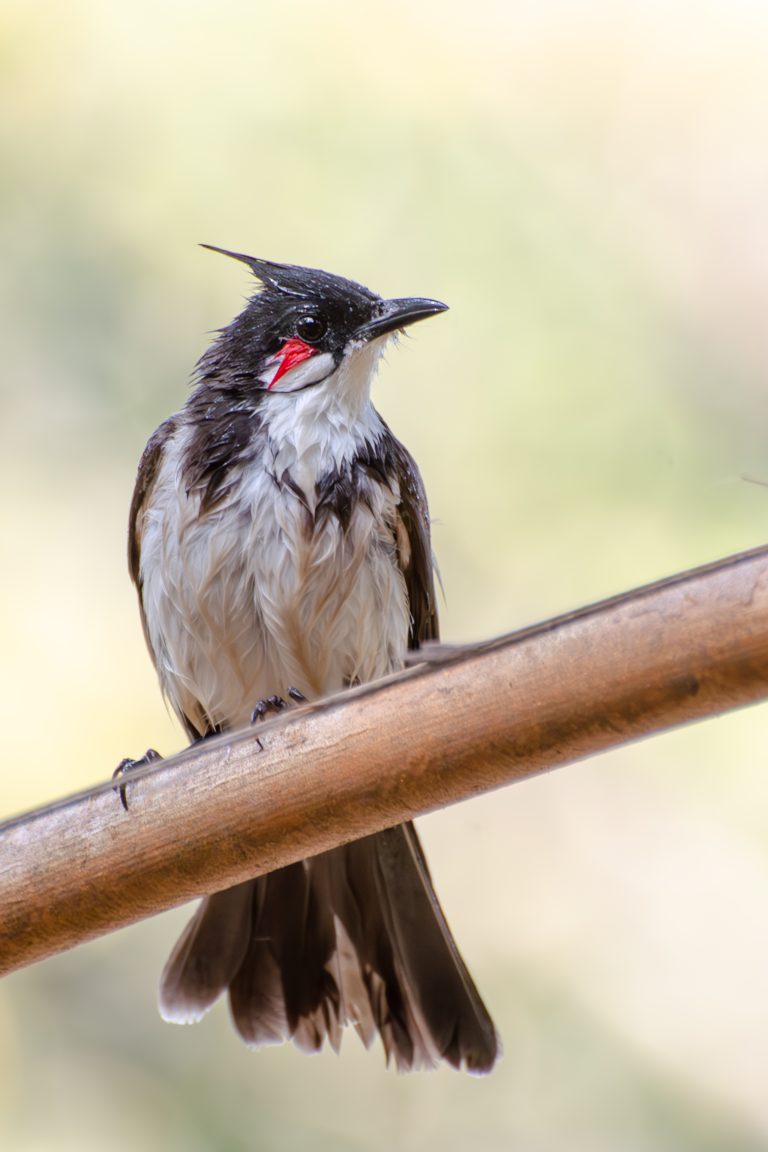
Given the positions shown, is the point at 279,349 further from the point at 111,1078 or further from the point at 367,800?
the point at 111,1078

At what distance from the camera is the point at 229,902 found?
379 centimetres

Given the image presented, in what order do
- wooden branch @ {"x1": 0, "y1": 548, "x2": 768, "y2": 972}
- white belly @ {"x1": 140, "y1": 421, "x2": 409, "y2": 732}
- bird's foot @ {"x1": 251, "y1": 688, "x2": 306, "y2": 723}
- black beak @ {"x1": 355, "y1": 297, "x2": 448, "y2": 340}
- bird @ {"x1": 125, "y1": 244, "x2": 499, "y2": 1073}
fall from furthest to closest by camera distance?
black beak @ {"x1": 355, "y1": 297, "x2": 448, "y2": 340}
white belly @ {"x1": 140, "y1": 421, "x2": 409, "y2": 732}
bird @ {"x1": 125, "y1": 244, "x2": 499, "y2": 1073}
bird's foot @ {"x1": 251, "y1": 688, "x2": 306, "y2": 723}
wooden branch @ {"x1": 0, "y1": 548, "x2": 768, "y2": 972}

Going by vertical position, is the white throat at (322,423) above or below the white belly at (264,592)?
above

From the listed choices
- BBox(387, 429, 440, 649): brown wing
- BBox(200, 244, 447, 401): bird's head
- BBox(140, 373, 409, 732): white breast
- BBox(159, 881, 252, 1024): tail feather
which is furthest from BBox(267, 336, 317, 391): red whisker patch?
BBox(159, 881, 252, 1024): tail feather

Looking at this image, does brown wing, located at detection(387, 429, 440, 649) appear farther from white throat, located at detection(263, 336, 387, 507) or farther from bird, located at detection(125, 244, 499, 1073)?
white throat, located at detection(263, 336, 387, 507)

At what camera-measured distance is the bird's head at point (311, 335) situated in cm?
404

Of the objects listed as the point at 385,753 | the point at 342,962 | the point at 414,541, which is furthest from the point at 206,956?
the point at 385,753

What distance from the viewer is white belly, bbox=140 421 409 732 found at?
3838 mm

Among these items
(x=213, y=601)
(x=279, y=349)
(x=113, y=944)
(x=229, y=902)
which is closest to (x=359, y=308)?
(x=279, y=349)

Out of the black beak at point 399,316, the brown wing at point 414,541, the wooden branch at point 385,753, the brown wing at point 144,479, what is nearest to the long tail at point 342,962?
the brown wing at point 414,541

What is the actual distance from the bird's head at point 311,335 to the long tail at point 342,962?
4.32 feet

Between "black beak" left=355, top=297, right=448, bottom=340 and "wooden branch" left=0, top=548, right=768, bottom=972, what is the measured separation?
1.91 metres

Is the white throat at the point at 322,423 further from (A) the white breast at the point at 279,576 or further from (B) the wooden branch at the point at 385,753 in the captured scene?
(B) the wooden branch at the point at 385,753

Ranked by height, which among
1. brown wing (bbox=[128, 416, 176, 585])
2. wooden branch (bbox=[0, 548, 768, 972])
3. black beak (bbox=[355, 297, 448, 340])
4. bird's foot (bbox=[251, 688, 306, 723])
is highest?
black beak (bbox=[355, 297, 448, 340])
